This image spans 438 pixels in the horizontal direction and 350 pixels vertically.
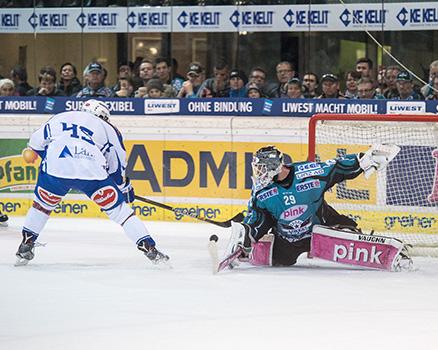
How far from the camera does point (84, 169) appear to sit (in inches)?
283

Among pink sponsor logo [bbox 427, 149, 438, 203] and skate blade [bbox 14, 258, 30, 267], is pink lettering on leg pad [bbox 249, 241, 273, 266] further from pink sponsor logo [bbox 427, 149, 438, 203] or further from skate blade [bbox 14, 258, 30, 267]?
pink sponsor logo [bbox 427, 149, 438, 203]

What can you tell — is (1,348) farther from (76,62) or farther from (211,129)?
(76,62)

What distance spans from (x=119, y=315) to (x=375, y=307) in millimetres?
1326

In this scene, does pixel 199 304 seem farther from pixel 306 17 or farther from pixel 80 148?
pixel 306 17

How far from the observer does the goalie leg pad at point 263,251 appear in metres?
7.34

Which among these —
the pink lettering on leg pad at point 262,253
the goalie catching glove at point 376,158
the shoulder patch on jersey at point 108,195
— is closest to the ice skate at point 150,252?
the shoulder patch on jersey at point 108,195

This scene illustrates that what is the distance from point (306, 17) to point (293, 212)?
3.31 meters

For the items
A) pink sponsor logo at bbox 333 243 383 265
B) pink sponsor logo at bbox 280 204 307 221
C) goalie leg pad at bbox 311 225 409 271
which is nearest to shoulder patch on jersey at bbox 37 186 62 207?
pink sponsor logo at bbox 280 204 307 221

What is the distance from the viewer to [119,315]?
586 cm

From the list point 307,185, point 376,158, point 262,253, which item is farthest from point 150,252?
point 376,158

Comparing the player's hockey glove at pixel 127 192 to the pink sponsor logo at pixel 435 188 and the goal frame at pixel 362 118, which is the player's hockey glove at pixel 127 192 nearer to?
the goal frame at pixel 362 118

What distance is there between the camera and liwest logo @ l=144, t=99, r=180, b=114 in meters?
9.90

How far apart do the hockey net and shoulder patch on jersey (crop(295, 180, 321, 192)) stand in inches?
32.8

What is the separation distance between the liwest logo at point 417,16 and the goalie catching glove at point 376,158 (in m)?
2.76
